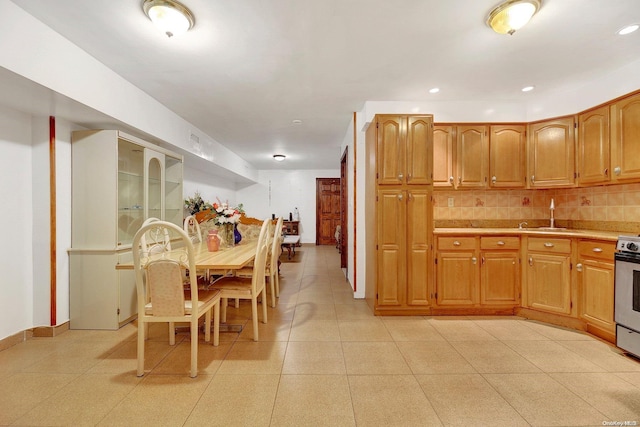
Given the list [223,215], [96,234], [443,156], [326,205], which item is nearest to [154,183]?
[96,234]

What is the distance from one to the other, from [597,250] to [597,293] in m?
0.39

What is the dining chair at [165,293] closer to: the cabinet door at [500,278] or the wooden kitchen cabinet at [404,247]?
the wooden kitchen cabinet at [404,247]

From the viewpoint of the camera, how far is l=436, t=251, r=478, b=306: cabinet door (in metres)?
3.21

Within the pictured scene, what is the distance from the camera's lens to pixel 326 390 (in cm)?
191

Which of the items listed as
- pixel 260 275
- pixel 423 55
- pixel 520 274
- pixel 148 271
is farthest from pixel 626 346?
pixel 148 271

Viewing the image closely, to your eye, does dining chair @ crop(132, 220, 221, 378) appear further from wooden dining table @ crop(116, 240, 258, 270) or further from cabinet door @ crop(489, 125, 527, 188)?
cabinet door @ crop(489, 125, 527, 188)

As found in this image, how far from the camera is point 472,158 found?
3465 millimetres

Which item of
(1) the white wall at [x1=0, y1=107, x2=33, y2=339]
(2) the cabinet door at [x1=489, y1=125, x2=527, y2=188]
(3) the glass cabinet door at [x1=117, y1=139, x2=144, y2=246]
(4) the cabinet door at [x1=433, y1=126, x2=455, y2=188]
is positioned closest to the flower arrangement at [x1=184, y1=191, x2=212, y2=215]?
(3) the glass cabinet door at [x1=117, y1=139, x2=144, y2=246]

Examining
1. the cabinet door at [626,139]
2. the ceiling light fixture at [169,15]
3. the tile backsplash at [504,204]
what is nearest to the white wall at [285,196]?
the tile backsplash at [504,204]

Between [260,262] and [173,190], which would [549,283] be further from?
[173,190]

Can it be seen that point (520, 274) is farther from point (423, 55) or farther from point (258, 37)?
point (258, 37)

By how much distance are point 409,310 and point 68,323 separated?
345cm

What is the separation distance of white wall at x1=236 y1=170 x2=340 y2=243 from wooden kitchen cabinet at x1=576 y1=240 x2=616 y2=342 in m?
7.10

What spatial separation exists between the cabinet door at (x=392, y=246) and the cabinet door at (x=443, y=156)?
2.00ft
